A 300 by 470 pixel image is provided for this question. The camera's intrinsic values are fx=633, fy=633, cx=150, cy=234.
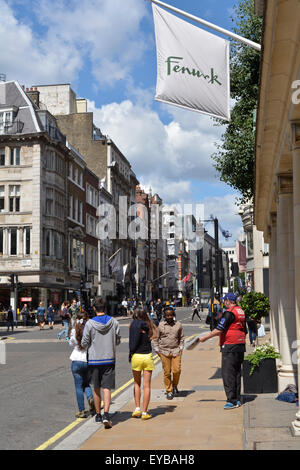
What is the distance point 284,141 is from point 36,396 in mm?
6987

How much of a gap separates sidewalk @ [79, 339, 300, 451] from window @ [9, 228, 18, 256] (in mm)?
42911

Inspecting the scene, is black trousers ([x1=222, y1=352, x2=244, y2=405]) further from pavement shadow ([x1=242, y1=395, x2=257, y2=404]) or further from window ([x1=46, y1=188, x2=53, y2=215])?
window ([x1=46, y1=188, x2=53, y2=215])

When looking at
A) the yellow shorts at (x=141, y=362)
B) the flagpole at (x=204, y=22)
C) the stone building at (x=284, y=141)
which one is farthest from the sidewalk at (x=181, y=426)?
the flagpole at (x=204, y=22)

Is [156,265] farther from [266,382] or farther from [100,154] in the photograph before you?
[266,382]

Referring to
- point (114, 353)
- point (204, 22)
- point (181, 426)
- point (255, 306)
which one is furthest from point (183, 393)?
point (255, 306)

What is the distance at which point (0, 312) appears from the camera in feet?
166

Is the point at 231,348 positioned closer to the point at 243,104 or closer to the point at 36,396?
the point at 36,396

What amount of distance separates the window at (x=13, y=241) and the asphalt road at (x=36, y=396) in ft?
105

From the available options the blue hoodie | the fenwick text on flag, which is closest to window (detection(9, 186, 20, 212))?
the fenwick text on flag

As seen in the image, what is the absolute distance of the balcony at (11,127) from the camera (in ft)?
181

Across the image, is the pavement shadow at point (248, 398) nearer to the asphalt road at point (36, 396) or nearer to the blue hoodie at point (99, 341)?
the blue hoodie at point (99, 341)

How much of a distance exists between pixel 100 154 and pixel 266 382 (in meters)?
71.9

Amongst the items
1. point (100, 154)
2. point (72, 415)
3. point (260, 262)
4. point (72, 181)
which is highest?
point (100, 154)
